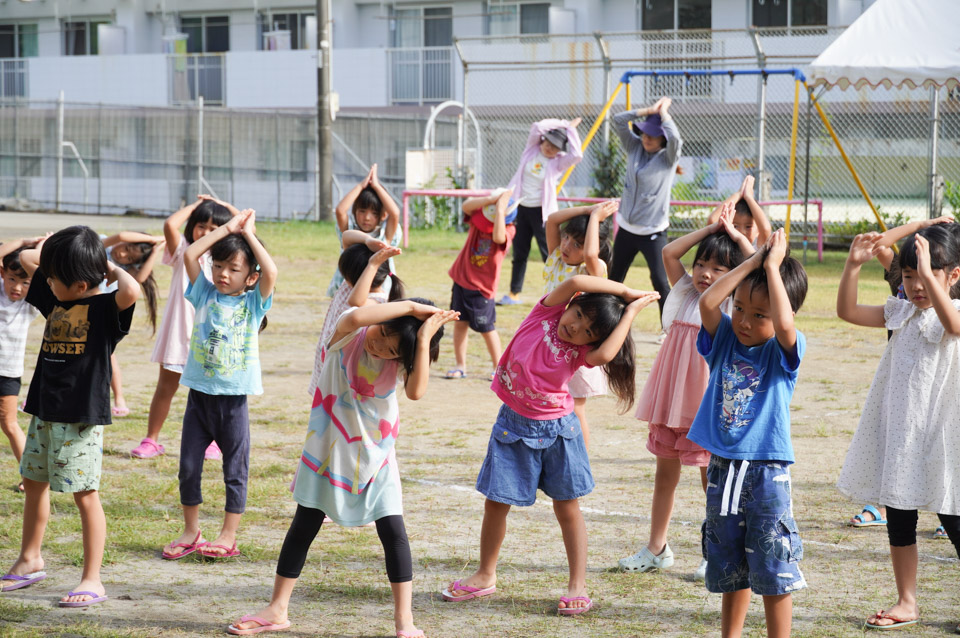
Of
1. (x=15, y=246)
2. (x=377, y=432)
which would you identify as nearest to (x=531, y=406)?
(x=377, y=432)

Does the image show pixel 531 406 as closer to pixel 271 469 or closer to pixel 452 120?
pixel 271 469

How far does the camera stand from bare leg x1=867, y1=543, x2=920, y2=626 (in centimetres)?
391

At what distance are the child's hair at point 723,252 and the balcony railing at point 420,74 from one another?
2258 cm

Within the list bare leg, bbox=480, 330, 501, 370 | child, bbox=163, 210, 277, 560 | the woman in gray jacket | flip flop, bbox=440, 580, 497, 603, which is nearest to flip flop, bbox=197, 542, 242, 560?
child, bbox=163, 210, 277, 560

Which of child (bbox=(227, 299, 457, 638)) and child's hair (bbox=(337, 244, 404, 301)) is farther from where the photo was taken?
child's hair (bbox=(337, 244, 404, 301))

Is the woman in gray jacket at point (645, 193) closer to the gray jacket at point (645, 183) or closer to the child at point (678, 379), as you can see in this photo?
the gray jacket at point (645, 183)


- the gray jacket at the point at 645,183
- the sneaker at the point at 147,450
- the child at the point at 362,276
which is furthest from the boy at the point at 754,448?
the gray jacket at the point at 645,183

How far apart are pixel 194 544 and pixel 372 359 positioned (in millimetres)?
1412

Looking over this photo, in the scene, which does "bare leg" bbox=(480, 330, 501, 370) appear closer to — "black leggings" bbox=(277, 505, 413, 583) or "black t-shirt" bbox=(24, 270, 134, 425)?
"black t-shirt" bbox=(24, 270, 134, 425)

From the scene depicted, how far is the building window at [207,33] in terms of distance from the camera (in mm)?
30484

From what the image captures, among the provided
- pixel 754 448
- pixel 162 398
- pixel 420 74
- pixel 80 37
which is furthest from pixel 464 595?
pixel 80 37

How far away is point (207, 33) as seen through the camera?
30719 millimetres

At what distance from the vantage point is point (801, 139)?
65.0 ft

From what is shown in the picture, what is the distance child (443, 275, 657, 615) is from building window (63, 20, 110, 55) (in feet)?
102
